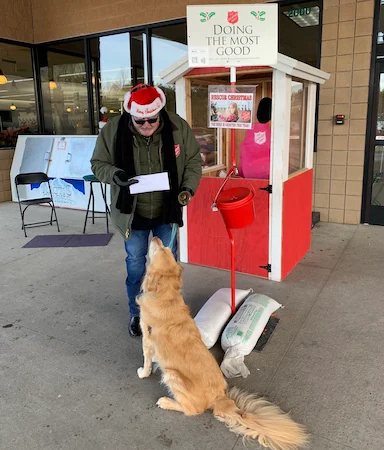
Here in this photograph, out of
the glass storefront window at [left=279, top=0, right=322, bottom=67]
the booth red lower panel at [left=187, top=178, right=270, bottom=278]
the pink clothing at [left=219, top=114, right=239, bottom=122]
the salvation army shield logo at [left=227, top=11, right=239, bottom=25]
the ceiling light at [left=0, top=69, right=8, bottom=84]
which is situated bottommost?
the booth red lower panel at [left=187, top=178, right=270, bottom=278]

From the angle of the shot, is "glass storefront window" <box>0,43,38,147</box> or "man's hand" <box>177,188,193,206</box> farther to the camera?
"glass storefront window" <box>0,43,38,147</box>

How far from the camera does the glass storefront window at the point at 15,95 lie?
7.95 m

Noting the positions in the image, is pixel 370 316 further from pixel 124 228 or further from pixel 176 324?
pixel 124 228

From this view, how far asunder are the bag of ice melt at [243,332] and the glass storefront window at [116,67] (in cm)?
544

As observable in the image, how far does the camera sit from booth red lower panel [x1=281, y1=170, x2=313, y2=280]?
12.6 ft

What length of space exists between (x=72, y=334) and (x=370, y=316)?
230cm

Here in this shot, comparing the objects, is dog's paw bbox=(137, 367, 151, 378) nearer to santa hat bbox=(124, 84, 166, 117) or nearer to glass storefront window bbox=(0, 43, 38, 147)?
santa hat bbox=(124, 84, 166, 117)

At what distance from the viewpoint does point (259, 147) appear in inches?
150

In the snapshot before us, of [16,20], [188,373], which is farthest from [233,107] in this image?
[16,20]

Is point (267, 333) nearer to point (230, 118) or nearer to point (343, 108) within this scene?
point (230, 118)

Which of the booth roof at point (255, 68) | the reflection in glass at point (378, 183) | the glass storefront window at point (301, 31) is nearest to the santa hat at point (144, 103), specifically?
the booth roof at point (255, 68)

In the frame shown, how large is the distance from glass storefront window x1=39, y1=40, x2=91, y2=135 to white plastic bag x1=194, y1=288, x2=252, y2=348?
5886 mm

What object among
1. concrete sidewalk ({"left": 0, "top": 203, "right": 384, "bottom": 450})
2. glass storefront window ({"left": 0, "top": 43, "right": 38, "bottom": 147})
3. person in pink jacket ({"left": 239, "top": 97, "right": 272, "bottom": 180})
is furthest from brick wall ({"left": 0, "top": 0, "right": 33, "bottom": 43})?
person in pink jacket ({"left": 239, "top": 97, "right": 272, "bottom": 180})

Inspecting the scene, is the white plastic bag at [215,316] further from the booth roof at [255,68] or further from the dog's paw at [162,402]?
the booth roof at [255,68]
